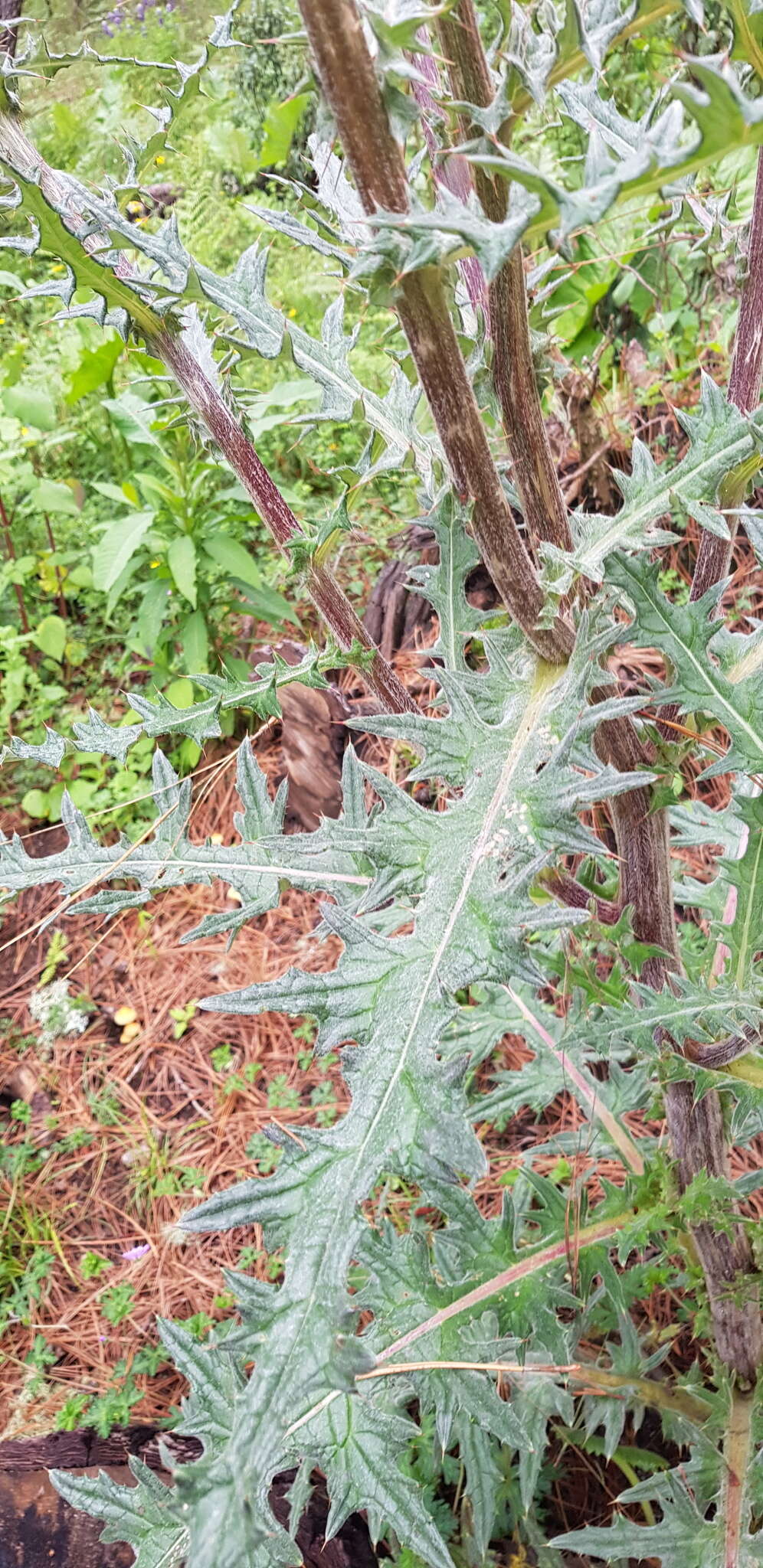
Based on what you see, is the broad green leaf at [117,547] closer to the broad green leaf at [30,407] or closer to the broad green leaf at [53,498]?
the broad green leaf at [53,498]

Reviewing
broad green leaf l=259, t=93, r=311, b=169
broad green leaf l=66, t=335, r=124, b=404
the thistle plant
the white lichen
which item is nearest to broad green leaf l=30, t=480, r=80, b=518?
broad green leaf l=66, t=335, r=124, b=404

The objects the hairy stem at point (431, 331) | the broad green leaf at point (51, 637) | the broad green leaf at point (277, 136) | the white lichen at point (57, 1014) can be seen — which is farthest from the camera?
the broad green leaf at point (277, 136)

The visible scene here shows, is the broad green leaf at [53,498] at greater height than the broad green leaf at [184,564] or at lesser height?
greater

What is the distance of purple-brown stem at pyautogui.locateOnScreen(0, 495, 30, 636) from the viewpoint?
3.40m

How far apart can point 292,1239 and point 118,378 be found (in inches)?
162

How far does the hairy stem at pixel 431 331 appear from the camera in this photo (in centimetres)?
55

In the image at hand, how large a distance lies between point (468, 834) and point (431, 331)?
363mm

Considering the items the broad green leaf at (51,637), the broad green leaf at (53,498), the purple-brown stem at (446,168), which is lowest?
the broad green leaf at (51,637)

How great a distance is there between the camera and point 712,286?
304 cm

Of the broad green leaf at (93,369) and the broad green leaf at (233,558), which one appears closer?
the broad green leaf at (233,558)

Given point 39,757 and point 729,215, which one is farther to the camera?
point 729,215

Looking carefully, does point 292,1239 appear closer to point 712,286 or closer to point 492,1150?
point 492,1150

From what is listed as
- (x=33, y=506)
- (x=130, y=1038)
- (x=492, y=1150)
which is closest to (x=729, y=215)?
(x=492, y=1150)

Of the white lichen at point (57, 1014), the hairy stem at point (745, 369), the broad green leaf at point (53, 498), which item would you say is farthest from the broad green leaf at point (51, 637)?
the hairy stem at point (745, 369)
